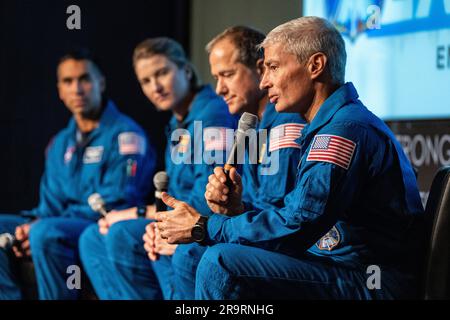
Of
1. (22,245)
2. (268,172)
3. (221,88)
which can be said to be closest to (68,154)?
(22,245)

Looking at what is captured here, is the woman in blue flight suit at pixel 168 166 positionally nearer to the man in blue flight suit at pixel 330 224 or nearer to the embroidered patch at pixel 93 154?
the embroidered patch at pixel 93 154

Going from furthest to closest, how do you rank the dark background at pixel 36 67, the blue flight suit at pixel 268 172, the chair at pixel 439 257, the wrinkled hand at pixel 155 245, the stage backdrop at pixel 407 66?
the dark background at pixel 36 67 → the stage backdrop at pixel 407 66 → the wrinkled hand at pixel 155 245 → the blue flight suit at pixel 268 172 → the chair at pixel 439 257

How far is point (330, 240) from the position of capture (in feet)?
7.25

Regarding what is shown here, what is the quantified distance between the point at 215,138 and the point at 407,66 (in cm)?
103

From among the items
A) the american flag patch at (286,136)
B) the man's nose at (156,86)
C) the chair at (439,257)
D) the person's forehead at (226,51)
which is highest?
the person's forehead at (226,51)

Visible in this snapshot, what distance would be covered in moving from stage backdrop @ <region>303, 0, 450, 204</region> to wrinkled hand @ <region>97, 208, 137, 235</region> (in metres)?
1.24

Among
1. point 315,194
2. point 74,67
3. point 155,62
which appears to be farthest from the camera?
point 74,67

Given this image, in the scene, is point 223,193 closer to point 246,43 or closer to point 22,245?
point 246,43

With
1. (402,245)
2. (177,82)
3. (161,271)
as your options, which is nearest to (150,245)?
(161,271)

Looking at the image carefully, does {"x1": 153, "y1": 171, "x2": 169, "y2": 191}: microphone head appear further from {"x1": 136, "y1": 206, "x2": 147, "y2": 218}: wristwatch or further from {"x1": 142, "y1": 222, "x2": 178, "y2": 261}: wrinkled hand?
{"x1": 136, "y1": 206, "x2": 147, "y2": 218}: wristwatch

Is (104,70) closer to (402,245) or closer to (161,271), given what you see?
(161,271)

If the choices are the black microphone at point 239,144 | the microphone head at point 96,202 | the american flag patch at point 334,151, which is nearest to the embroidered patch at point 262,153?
the black microphone at point 239,144

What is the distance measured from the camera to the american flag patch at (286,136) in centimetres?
251
